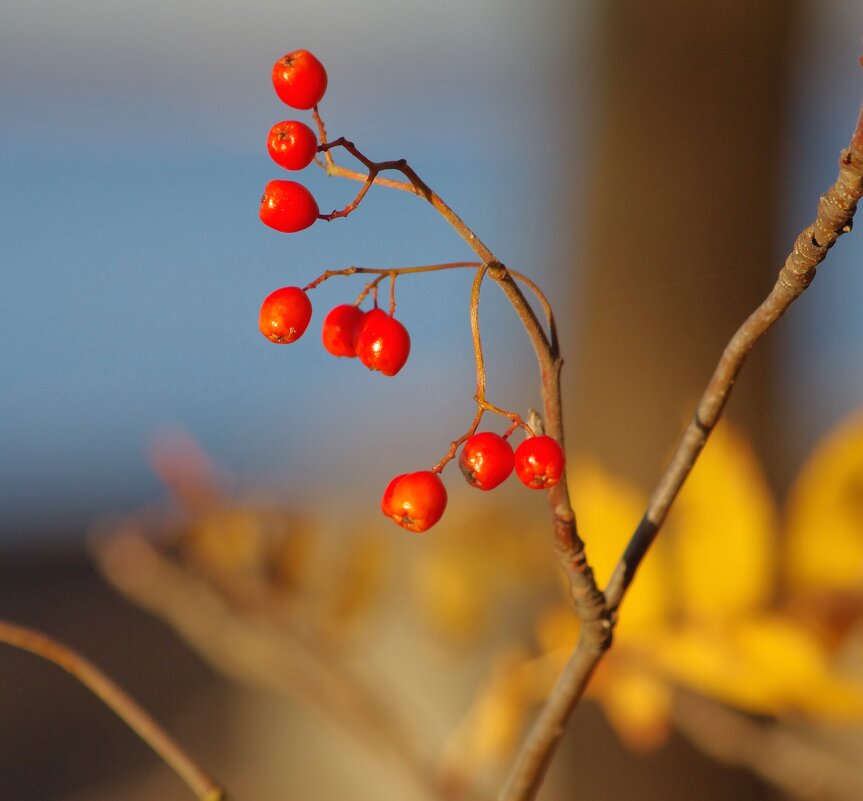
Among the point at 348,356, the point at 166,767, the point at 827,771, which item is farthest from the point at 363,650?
the point at 348,356

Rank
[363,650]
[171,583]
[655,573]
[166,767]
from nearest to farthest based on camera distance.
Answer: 1. [655,573]
2. [171,583]
3. [363,650]
4. [166,767]

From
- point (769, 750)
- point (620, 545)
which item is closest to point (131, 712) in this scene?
point (620, 545)

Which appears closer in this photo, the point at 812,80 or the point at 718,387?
the point at 718,387

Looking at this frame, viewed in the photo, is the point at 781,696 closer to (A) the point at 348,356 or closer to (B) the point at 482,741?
(B) the point at 482,741

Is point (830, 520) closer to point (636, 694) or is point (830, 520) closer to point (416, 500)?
point (636, 694)

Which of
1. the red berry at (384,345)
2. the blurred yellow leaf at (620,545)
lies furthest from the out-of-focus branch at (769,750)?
the red berry at (384,345)

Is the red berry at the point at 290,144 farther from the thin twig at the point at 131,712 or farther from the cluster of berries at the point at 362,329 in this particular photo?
the thin twig at the point at 131,712

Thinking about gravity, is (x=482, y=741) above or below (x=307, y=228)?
below
